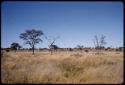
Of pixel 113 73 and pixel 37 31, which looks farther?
pixel 37 31

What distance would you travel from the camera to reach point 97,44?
38.1m

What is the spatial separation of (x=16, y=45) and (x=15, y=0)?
4042cm

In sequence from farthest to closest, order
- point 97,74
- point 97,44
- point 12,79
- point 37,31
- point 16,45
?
point 16,45 → point 97,44 → point 37,31 → point 97,74 → point 12,79

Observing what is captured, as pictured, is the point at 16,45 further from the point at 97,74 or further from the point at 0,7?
the point at 0,7

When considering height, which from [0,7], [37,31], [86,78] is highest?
[37,31]

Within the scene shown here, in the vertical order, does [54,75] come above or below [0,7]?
below

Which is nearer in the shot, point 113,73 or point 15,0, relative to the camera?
point 15,0

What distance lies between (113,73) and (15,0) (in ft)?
15.7

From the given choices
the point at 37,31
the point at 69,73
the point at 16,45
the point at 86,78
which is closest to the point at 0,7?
the point at 86,78

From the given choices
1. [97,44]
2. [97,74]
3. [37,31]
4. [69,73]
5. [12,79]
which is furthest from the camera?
[97,44]

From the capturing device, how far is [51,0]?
3.89m

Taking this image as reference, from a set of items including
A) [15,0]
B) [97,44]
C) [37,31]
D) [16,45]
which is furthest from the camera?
[16,45]

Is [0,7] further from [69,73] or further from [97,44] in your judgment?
[97,44]

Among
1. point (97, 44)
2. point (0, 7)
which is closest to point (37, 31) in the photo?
point (97, 44)
